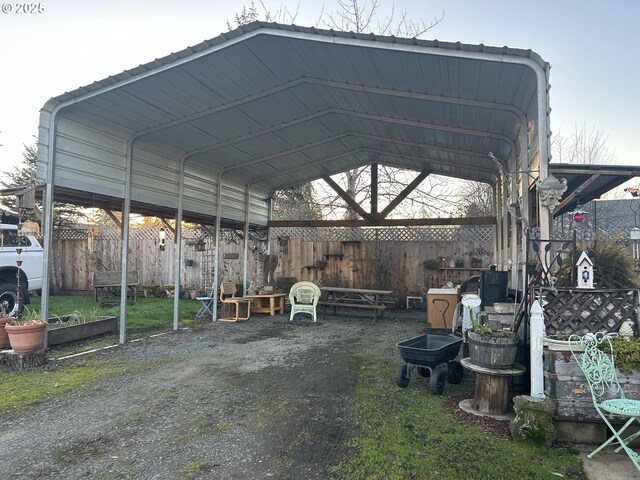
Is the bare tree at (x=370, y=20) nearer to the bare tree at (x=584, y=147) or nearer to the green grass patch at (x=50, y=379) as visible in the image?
the bare tree at (x=584, y=147)

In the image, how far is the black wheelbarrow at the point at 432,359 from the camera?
388cm

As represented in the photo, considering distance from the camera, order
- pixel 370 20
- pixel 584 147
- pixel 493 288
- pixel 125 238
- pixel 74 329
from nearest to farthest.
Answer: pixel 493 288 → pixel 74 329 → pixel 125 238 → pixel 370 20 → pixel 584 147

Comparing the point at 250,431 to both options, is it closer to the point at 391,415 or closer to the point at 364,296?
the point at 391,415

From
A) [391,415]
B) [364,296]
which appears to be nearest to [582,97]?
[364,296]

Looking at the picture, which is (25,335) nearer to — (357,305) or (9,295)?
(9,295)

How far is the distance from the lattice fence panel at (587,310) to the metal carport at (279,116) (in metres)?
0.95

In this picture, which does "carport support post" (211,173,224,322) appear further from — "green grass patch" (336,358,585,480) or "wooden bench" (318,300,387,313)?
"green grass patch" (336,358,585,480)

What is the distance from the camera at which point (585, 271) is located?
3359mm

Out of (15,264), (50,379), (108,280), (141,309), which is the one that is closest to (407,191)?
(141,309)

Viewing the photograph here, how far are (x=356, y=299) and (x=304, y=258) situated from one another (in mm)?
2059

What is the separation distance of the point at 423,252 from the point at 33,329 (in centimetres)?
810

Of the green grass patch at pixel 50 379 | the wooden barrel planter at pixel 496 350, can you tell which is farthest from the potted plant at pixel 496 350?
the green grass patch at pixel 50 379

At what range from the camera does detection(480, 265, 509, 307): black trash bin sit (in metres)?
5.53

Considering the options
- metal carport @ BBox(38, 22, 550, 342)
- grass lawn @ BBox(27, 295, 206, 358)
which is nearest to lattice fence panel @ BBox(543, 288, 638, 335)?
metal carport @ BBox(38, 22, 550, 342)
